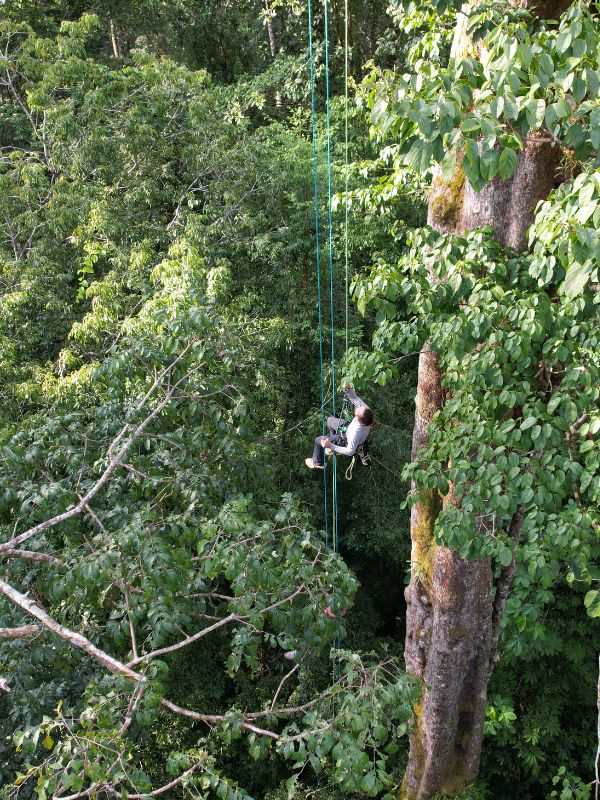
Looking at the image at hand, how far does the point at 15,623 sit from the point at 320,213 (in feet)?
15.0

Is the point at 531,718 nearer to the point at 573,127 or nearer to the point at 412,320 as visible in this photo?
the point at 412,320

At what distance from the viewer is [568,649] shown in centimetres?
593

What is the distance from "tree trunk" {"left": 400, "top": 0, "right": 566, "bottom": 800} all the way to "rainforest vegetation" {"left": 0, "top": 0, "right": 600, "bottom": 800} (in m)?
0.02

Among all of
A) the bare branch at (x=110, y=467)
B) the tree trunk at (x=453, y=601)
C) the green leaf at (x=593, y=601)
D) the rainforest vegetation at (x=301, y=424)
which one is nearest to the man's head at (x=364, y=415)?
the rainforest vegetation at (x=301, y=424)

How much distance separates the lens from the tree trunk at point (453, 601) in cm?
343

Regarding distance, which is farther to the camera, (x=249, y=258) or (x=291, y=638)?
(x=249, y=258)

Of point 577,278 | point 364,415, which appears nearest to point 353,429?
point 364,415

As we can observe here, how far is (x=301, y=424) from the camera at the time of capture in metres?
6.71

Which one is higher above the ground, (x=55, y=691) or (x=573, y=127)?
(x=573, y=127)

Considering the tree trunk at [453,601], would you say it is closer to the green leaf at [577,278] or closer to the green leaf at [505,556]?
the green leaf at [505,556]

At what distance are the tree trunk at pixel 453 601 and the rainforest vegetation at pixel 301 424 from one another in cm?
2

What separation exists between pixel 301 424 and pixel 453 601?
2870 mm

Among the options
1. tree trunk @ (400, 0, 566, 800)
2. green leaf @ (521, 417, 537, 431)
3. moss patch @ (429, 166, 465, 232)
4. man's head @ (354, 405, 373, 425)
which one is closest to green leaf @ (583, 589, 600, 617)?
green leaf @ (521, 417, 537, 431)

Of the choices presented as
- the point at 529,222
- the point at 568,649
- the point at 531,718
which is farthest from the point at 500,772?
the point at 529,222
